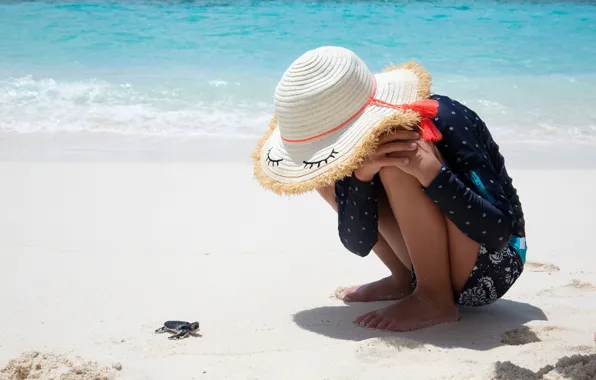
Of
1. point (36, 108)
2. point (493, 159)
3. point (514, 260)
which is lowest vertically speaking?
point (36, 108)

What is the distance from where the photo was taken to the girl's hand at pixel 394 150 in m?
1.88

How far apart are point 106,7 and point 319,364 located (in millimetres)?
9326


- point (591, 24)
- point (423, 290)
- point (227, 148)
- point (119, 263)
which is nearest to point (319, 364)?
point (423, 290)

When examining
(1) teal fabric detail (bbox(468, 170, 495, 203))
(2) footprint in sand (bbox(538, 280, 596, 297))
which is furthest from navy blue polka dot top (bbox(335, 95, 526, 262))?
(2) footprint in sand (bbox(538, 280, 596, 297))

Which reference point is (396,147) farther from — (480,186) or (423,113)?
(480,186)

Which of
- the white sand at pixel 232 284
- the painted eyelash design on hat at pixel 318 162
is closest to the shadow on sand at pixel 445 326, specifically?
the white sand at pixel 232 284

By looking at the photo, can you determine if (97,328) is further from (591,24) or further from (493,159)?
(591,24)

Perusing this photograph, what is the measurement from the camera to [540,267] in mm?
2688

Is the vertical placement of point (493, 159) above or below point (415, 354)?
above

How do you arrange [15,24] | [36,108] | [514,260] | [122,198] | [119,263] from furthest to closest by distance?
[15,24], [36,108], [122,198], [119,263], [514,260]

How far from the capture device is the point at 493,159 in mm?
2152

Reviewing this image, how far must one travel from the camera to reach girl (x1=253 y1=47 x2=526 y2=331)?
1906 millimetres

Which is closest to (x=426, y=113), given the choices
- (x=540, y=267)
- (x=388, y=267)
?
(x=388, y=267)

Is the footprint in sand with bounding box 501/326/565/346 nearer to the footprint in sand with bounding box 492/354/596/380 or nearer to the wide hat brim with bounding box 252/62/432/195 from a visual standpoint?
the footprint in sand with bounding box 492/354/596/380
